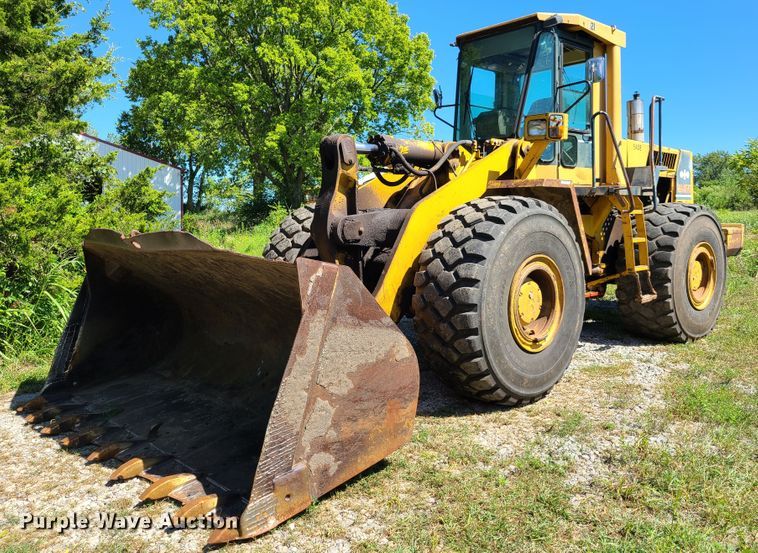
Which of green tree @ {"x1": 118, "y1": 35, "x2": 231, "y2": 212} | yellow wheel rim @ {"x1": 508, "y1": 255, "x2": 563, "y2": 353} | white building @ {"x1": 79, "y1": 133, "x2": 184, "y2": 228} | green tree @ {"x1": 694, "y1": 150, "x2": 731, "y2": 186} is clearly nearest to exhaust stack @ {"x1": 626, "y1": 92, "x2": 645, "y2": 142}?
yellow wheel rim @ {"x1": 508, "y1": 255, "x2": 563, "y2": 353}

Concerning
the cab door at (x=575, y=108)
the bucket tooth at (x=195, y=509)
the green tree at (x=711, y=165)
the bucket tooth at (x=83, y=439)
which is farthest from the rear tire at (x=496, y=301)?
the green tree at (x=711, y=165)

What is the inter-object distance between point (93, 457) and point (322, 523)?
1.36m

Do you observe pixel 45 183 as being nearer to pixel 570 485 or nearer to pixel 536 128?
pixel 536 128

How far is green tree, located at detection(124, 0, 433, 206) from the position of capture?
74.4 ft

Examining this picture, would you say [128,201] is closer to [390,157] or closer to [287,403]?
[390,157]

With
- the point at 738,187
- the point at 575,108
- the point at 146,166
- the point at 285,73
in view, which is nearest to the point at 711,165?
the point at 738,187

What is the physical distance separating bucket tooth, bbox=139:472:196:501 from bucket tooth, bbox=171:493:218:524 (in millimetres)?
198

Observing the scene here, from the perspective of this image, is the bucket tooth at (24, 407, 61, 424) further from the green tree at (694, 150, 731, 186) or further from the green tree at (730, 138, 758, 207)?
the green tree at (694, 150, 731, 186)

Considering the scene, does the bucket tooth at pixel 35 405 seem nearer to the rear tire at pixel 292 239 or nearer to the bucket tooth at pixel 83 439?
the bucket tooth at pixel 83 439

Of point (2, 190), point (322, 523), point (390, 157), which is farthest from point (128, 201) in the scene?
point (322, 523)

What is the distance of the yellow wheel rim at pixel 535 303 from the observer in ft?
12.4

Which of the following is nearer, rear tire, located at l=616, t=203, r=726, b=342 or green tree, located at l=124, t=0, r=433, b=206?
rear tire, located at l=616, t=203, r=726, b=342

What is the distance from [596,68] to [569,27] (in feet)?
2.25

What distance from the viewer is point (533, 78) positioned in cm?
495
